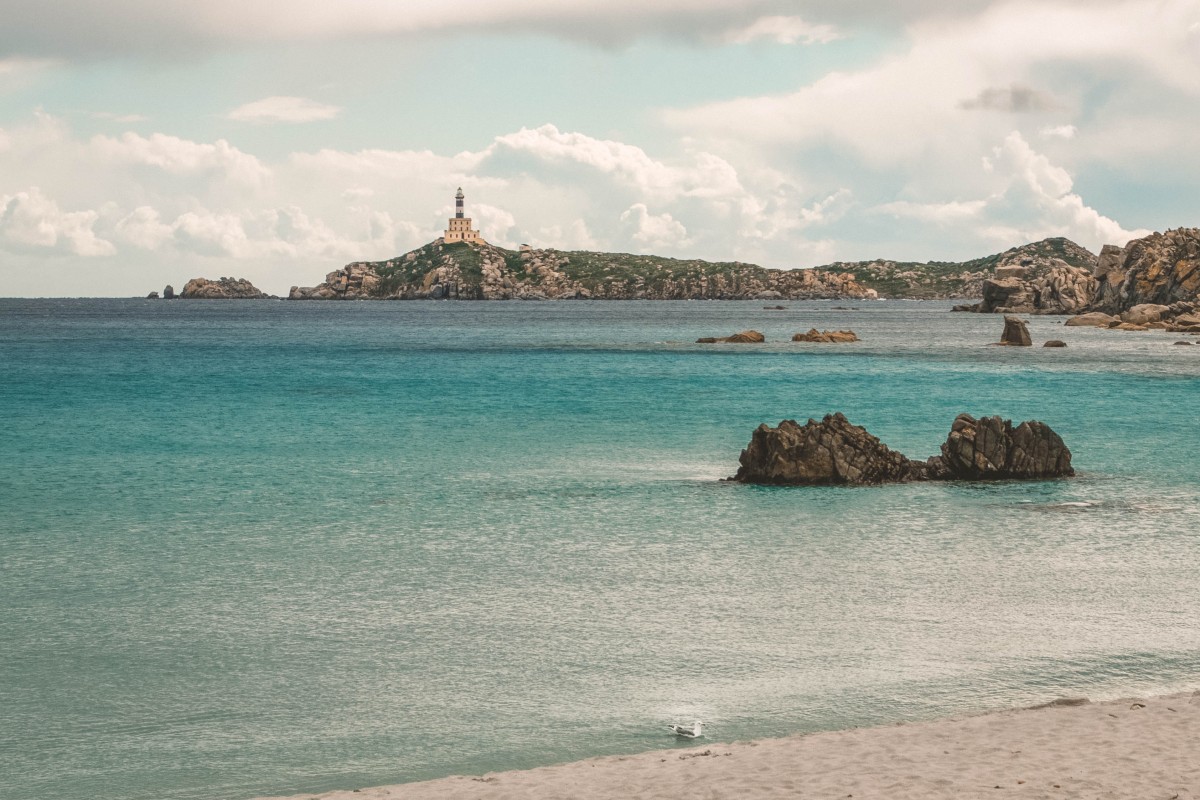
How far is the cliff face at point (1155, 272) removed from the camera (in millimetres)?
159625

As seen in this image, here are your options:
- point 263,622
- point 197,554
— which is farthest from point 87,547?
point 263,622

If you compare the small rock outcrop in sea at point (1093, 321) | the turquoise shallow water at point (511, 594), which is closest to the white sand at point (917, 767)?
the turquoise shallow water at point (511, 594)

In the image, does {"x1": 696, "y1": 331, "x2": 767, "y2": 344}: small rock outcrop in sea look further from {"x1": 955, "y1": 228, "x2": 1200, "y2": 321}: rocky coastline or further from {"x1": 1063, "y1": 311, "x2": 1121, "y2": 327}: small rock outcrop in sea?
{"x1": 1063, "y1": 311, "x2": 1121, "y2": 327}: small rock outcrop in sea

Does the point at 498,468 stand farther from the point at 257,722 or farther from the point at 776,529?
the point at 257,722

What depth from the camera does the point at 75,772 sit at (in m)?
14.4

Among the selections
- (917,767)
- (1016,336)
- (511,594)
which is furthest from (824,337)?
(917,767)

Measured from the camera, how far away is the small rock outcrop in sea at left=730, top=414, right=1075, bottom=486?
34.3 m

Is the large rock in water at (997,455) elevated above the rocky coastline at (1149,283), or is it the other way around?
the rocky coastline at (1149,283)

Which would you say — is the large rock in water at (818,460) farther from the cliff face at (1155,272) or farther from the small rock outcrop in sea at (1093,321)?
the cliff face at (1155,272)

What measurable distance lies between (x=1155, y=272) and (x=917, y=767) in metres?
169

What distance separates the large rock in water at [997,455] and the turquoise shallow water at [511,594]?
105cm

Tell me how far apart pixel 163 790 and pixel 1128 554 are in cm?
1999

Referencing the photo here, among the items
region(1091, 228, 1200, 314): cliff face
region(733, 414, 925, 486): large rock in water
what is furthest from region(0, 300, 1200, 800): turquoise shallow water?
region(1091, 228, 1200, 314): cliff face

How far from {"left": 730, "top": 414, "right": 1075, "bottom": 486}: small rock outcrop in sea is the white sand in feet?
63.1
